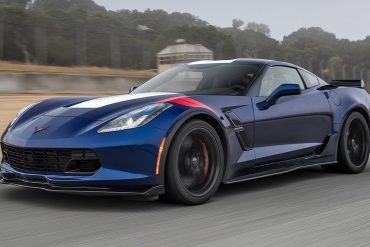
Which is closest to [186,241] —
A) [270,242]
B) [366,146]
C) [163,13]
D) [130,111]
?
[270,242]

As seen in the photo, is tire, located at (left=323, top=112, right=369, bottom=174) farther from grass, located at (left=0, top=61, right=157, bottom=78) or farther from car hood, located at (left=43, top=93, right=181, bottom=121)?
grass, located at (left=0, top=61, right=157, bottom=78)

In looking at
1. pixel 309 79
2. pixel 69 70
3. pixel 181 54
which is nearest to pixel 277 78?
pixel 309 79

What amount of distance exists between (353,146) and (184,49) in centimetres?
1765

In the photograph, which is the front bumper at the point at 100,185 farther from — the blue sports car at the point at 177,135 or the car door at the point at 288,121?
the car door at the point at 288,121

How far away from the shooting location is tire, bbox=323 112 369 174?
716cm

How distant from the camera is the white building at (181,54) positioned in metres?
22.8

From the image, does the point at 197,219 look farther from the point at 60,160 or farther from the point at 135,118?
the point at 60,160

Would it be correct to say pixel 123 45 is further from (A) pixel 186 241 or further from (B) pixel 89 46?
(A) pixel 186 241

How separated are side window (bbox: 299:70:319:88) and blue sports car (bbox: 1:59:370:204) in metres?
0.12

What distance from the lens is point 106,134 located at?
→ 4734 mm

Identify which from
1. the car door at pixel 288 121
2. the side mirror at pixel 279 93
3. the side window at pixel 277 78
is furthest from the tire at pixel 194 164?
the side window at pixel 277 78

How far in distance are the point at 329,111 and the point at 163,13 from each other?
104 feet

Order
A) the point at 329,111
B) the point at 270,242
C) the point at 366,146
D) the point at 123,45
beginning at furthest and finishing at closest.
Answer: the point at 123,45 < the point at 366,146 < the point at 329,111 < the point at 270,242

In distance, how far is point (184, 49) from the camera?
24625 millimetres
